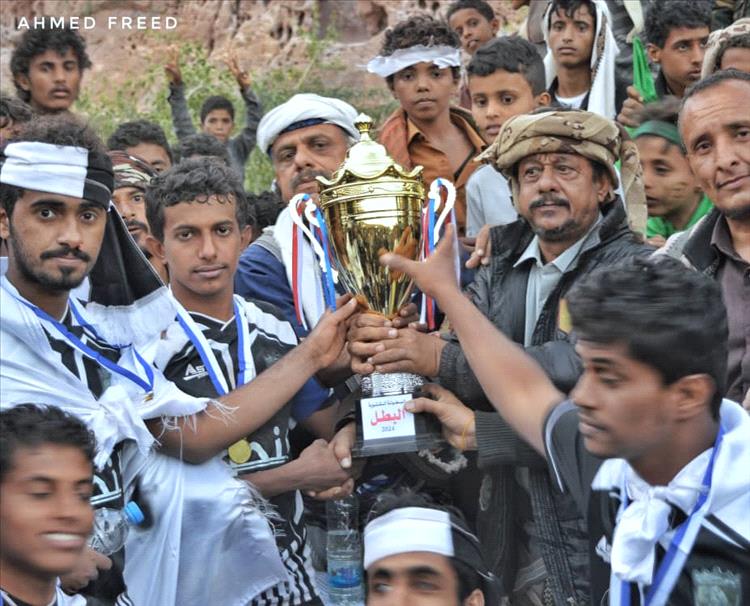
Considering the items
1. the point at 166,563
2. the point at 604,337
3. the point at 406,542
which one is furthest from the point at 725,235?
the point at 166,563

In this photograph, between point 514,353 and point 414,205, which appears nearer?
point 514,353

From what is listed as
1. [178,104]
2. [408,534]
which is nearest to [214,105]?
[178,104]

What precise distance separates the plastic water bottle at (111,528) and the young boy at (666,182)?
9.23 ft

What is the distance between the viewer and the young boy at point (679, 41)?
6.52m

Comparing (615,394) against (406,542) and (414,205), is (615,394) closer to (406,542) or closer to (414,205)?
(406,542)

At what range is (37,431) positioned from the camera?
2.96m

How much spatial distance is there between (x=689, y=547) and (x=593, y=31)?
4852 mm

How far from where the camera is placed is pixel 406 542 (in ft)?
10.5

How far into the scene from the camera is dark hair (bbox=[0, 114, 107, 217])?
11.6 feet

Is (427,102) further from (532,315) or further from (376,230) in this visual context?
(532,315)

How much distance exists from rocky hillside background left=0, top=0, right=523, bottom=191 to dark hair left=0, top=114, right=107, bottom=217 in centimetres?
1151

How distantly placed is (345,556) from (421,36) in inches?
110

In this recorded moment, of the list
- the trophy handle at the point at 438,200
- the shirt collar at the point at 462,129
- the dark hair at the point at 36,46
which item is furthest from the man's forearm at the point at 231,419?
the dark hair at the point at 36,46

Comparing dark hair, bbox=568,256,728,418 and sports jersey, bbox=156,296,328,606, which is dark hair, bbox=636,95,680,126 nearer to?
sports jersey, bbox=156,296,328,606
